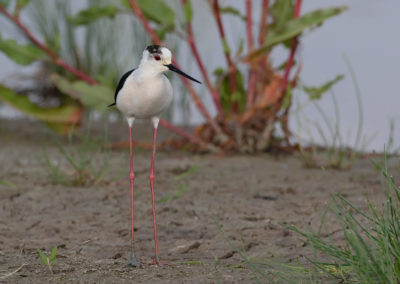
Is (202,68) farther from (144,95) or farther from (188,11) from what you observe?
(144,95)

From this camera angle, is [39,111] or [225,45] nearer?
[225,45]

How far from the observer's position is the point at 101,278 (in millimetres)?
2113

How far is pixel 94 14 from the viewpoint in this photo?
15.8 ft

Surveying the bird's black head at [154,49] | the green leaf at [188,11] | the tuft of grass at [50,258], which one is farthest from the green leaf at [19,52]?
the bird's black head at [154,49]

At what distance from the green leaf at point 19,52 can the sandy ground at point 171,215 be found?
2.79 ft

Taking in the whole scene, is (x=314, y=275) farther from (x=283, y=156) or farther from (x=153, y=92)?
(x=283, y=156)

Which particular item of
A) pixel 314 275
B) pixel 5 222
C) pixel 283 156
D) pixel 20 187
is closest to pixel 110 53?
pixel 283 156

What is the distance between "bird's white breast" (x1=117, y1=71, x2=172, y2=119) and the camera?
2.10 meters

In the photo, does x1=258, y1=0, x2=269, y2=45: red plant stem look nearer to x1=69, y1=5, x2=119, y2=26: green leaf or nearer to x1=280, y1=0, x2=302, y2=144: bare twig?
x1=280, y1=0, x2=302, y2=144: bare twig

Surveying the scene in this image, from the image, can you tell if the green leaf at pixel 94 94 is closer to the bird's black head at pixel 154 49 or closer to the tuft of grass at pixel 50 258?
the tuft of grass at pixel 50 258

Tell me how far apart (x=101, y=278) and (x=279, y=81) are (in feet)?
10.2

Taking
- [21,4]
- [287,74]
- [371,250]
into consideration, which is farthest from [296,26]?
[371,250]

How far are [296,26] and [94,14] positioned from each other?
64.5 inches

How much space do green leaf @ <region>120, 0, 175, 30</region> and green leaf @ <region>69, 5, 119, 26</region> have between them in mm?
236
